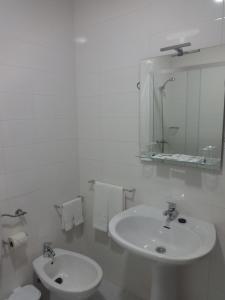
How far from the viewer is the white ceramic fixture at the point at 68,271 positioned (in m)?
1.68

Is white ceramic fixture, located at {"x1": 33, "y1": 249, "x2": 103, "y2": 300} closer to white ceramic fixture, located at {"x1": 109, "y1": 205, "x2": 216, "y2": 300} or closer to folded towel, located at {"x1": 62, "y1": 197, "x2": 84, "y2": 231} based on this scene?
folded towel, located at {"x1": 62, "y1": 197, "x2": 84, "y2": 231}

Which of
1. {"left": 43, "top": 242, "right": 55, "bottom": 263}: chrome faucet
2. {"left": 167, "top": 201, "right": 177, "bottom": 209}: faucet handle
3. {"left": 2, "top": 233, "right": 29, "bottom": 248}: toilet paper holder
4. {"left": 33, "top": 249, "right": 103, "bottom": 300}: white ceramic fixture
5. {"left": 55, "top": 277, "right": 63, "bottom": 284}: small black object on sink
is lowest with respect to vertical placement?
{"left": 55, "top": 277, "right": 63, "bottom": 284}: small black object on sink

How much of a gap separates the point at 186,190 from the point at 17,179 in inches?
46.8

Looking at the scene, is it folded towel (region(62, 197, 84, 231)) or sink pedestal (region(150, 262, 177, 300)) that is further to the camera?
folded towel (region(62, 197, 84, 231))

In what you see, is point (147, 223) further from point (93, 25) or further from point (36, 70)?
point (93, 25)

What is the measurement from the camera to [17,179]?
168cm

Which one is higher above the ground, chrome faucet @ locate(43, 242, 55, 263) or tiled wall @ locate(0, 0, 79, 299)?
tiled wall @ locate(0, 0, 79, 299)

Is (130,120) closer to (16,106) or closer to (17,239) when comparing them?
(16,106)

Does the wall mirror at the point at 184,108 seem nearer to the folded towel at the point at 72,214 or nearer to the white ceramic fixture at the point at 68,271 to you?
the folded towel at the point at 72,214

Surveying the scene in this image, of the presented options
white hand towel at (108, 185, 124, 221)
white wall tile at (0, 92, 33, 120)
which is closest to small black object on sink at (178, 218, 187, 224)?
white hand towel at (108, 185, 124, 221)

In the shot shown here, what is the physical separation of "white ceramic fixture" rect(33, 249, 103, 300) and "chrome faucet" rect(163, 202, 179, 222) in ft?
2.13

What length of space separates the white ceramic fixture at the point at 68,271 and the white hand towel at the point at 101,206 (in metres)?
0.29

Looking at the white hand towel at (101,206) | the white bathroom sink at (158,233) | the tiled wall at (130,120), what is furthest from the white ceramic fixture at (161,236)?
the white hand towel at (101,206)

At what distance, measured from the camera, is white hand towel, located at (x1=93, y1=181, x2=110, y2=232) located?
6.36 feet
